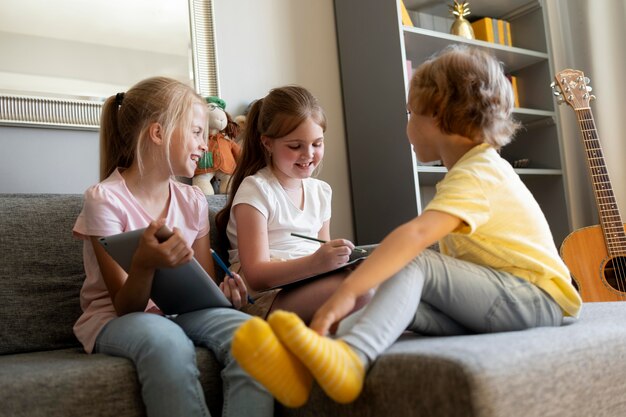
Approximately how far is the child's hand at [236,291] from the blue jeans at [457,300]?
42cm

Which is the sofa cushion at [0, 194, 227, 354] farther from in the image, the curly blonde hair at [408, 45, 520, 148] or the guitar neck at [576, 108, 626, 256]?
the guitar neck at [576, 108, 626, 256]

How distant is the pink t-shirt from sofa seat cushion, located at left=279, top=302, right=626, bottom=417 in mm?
570

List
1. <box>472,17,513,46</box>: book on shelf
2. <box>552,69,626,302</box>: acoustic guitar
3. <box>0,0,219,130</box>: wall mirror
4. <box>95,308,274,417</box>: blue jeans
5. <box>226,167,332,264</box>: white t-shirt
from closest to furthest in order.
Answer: <box>95,308,274,417</box>: blue jeans
<box>226,167,332,264</box>: white t-shirt
<box>0,0,219,130</box>: wall mirror
<box>552,69,626,302</box>: acoustic guitar
<box>472,17,513,46</box>: book on shelf

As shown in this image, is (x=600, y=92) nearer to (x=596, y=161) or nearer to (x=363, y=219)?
(x=596, y=161)

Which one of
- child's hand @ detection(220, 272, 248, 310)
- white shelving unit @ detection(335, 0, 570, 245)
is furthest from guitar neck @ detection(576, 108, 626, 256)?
child's hand @ detection(220, 272, 248, 310)

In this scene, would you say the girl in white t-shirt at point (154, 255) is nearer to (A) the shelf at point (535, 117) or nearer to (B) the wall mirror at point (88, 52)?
(B) the wall mirror at point (88, 52)

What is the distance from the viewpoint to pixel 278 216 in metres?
1.62

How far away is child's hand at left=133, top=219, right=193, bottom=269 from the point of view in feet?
3.75

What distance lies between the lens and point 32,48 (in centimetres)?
200

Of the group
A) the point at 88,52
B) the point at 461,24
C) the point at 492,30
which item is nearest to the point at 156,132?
the point at 88,52

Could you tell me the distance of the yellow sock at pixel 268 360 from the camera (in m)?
0.82

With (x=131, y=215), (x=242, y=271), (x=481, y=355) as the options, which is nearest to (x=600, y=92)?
(x=242, y=271)

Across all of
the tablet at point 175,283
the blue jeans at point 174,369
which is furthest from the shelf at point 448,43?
the blue jeans at point 174,369

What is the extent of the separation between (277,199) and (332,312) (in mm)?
739
